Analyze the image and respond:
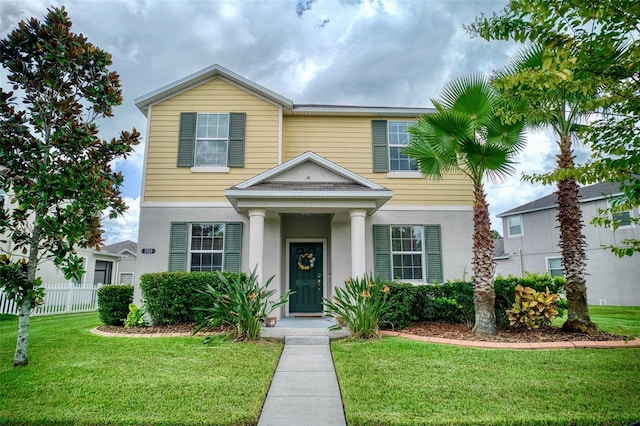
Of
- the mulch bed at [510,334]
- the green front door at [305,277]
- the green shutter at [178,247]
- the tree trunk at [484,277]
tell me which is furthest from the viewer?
the green front door at [305,277]

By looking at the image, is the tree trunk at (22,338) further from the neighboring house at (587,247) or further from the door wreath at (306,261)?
the neighboring house at (587,247)

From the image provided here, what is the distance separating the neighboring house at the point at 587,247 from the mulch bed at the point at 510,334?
9.65 m

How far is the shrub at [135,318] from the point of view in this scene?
30.7 feet

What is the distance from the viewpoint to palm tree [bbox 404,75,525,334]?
7816mm

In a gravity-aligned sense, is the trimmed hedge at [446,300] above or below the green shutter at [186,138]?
below

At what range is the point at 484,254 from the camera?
309 inches

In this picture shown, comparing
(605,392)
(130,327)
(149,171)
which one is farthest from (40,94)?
(605,392)

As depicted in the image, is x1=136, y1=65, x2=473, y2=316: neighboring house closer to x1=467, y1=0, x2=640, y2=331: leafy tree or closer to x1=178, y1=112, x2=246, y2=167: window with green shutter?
x1=178, y1=112, x2=246, y2=167: window with green shutter

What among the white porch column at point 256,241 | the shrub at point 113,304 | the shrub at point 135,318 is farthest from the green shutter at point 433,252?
the shrub at point 113,304

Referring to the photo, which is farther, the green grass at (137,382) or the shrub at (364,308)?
the shrub at (364,308)

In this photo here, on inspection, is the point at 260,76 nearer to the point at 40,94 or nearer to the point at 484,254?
the point at 40,94

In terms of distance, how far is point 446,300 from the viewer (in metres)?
8.72

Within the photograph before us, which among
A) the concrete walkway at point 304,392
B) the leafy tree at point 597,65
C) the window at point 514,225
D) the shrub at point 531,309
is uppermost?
the window at point 514,225

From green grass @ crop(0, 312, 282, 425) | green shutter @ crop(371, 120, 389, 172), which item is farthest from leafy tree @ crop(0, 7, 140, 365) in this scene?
green shutter @ crop(371, 120, 389, 172)
